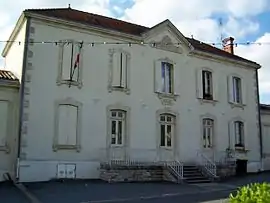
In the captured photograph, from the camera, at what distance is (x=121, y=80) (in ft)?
58.5

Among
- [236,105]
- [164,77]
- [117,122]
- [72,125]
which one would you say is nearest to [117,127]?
[117,122]

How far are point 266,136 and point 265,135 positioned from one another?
0.10m

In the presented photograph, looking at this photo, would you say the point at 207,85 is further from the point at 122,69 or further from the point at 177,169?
the point at 177,169

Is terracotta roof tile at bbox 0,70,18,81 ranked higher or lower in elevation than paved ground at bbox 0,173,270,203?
higher

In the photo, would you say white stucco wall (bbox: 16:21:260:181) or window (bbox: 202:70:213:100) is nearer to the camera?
white stucco wall (bbox: 16:21:260:181)

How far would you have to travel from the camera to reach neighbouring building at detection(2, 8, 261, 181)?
51.2 feet

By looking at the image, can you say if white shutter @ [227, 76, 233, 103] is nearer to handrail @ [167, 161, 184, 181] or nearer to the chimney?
the chimney

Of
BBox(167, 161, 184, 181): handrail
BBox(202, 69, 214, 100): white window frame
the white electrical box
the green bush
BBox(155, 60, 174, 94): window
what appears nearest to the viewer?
the green bush

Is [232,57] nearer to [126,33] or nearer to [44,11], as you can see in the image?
[126,33]

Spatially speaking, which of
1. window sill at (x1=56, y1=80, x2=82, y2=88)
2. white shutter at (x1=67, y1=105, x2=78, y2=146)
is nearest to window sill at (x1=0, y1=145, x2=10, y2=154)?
white shutter at (x1=67, y1=105, x2=78, y2=146)

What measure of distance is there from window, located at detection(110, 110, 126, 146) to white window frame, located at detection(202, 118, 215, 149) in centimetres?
502

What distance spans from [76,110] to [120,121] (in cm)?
227

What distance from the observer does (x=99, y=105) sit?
1702 cm

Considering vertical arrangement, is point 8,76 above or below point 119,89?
above
